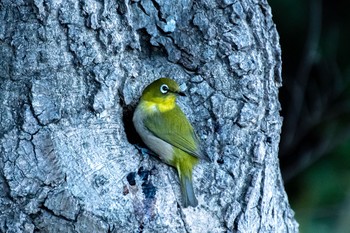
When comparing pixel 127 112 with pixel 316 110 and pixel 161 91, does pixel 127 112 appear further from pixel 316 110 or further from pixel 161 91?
pixel 316 110

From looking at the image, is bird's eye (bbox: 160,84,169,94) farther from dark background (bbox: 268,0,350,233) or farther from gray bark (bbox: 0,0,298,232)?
dark background (bbox: 268,0,350,233)

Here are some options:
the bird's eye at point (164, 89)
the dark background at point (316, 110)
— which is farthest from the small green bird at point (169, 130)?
the dark background at point (316, 110)

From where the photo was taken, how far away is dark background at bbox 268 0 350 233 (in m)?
6.29

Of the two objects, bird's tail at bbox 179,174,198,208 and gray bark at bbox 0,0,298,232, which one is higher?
gray bark at bbox 0,0,298,232

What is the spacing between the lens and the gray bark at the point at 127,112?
4.04 metres

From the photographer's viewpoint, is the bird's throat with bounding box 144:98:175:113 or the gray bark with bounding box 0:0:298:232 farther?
the bird's throat with bounding box 144:98:175:113

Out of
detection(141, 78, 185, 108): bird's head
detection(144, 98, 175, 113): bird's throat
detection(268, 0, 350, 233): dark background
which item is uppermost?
detection(141, 78, 185, 108): bird's head

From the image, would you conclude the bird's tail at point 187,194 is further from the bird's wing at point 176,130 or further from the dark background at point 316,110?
the dark background at point 316,110

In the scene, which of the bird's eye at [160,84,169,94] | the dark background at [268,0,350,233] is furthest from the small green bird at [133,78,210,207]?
the dark background at [268,0,350,233]

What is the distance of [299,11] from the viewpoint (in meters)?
6.61

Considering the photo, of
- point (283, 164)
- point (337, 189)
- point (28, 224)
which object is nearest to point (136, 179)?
point (28, 224)

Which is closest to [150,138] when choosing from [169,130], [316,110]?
[169,130]

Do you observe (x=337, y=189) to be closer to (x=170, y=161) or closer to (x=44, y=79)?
(x=170, y=161)

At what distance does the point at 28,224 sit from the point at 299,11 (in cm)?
331
